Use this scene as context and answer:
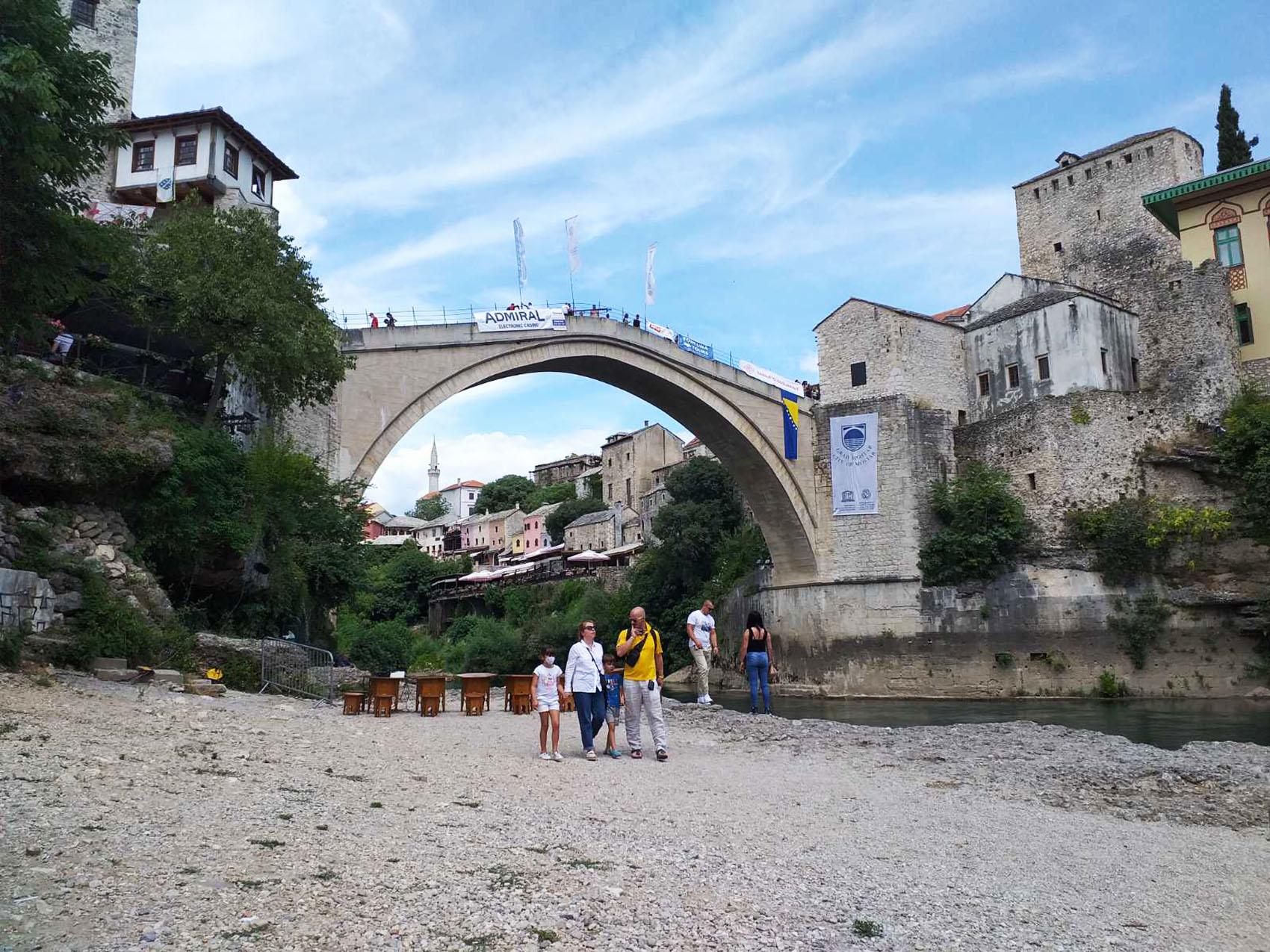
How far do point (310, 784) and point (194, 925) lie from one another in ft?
9.31

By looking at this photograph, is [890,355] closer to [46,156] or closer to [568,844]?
[46,156]

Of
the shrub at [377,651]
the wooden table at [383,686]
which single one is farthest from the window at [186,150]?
the wooden table at [383,686]

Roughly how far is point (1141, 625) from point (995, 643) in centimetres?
350

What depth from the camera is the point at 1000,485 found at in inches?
1053

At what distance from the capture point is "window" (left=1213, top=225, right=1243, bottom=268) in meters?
26.9

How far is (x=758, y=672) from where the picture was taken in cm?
1320

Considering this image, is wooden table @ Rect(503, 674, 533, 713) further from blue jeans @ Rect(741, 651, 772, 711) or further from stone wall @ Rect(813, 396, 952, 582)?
stone wall @ Rect(813, 396, 952, 582)

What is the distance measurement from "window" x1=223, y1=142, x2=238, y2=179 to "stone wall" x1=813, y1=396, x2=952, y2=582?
61.1ft

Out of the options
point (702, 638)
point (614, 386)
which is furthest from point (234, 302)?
point (614, 386)

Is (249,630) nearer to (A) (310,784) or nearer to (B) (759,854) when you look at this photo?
(A) (310,784)

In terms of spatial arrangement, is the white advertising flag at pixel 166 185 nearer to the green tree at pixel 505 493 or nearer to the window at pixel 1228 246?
the window at pixel 1228 246

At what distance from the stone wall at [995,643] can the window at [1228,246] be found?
10172 millimetres

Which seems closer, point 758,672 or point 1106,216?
point 758,672

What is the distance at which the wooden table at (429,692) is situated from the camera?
1224 cm
